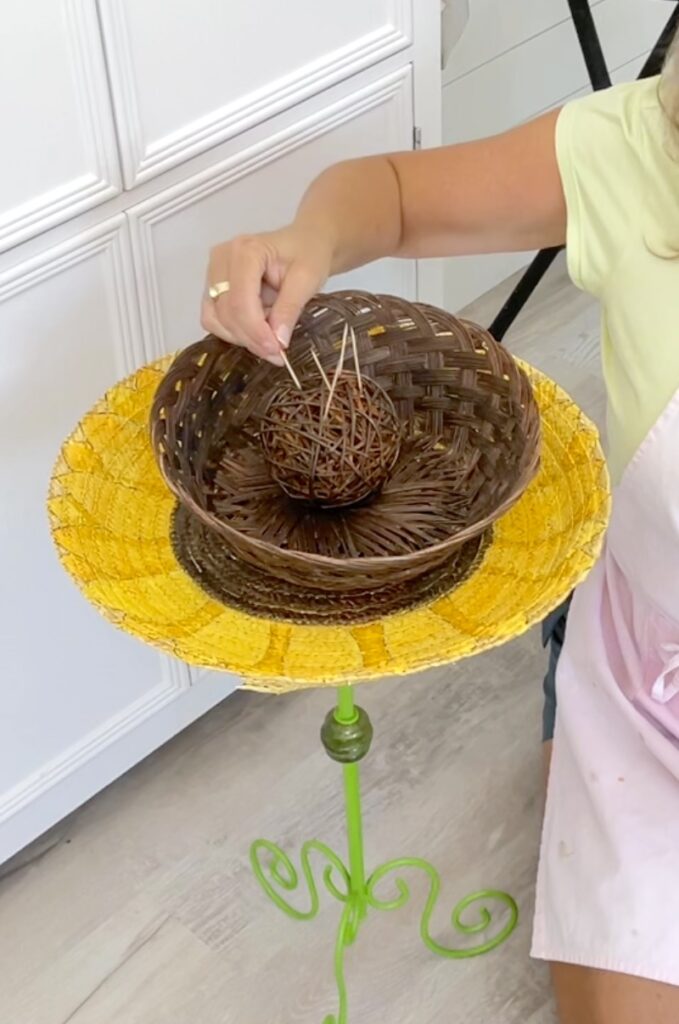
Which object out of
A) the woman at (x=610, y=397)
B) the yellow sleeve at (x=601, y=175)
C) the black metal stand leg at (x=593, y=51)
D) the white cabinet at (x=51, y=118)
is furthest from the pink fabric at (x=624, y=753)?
the black metal stand leg at (x=593, y=51)

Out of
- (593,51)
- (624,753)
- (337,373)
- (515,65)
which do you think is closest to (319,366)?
(337,373)

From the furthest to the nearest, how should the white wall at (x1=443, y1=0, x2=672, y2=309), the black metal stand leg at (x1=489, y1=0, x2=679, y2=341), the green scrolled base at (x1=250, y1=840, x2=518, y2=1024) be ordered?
the white wall at (x1=443, y1=0, x2=672, y2=309)
the black metal stand leg at (x1=489, y1=0, x2=679, y2=341)
the green scrolled base at (x1=250, y1=840, x2=518, y2=1024)

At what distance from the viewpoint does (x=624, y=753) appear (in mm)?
1008

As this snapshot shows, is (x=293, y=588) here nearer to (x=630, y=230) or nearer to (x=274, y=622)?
(x=274, y=622)

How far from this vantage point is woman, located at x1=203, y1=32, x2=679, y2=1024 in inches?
34.1

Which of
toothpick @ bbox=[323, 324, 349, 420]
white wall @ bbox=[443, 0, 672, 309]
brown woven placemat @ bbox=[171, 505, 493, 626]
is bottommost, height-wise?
white wall @ bbox=[443, 0, 672, 309]

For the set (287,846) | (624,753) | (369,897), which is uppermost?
(624,753)

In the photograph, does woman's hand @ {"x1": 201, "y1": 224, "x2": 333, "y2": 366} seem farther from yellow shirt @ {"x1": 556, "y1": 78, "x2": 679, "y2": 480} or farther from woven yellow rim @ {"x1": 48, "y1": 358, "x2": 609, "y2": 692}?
yellow shirt @ {"x1": 556, "y1": 78, "x2": 679, "y2": 480}

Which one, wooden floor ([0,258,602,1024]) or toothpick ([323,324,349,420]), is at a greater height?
toothpick ([323,324,349,420])

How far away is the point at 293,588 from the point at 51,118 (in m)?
0.40

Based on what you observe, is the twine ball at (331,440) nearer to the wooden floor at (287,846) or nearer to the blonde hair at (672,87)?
the blonde hair at (672,87)

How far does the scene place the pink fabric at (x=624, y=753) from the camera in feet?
3.05

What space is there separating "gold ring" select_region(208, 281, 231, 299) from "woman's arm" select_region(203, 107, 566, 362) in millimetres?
82

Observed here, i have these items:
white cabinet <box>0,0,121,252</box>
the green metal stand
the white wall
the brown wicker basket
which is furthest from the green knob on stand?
the white wall
